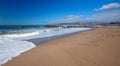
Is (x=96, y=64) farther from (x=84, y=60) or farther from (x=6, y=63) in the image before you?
(x=6, y=63)

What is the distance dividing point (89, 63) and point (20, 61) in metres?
2.66

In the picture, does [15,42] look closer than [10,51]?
No

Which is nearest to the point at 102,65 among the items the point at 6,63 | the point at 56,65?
the point at 56,65

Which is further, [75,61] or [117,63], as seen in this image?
[75,61]

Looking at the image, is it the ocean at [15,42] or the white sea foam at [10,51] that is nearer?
the white sea foam at [10,51]

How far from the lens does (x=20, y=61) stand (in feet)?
15.6

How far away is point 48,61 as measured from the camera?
470 cm

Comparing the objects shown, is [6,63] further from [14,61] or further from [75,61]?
[75,61]

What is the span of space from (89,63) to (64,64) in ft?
3.01

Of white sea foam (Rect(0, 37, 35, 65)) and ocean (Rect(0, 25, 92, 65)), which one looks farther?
ocean (Rect(0, 25, 92, 65))

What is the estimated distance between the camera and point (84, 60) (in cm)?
473

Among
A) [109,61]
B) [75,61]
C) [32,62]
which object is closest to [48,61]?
[32,62]

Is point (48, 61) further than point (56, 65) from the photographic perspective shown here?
Yes

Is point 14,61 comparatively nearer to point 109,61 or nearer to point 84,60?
point 84,60
